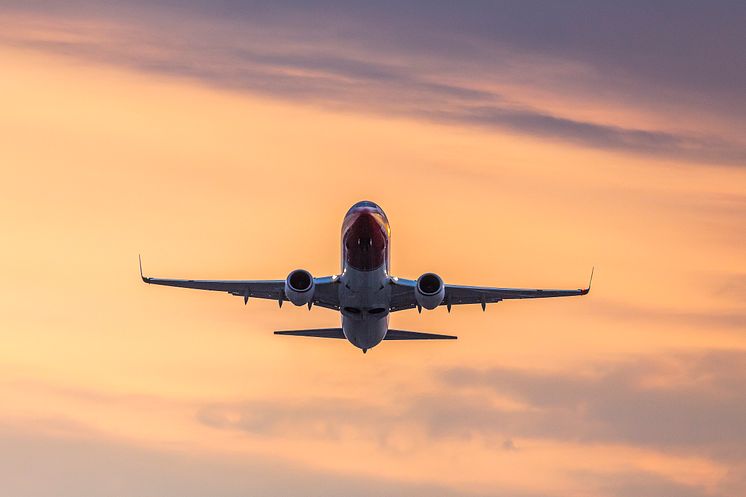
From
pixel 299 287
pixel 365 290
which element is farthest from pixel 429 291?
pixel 299 287

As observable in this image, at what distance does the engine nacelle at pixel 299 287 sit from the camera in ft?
333

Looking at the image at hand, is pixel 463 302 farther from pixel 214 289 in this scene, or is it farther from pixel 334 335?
pixel 214 289

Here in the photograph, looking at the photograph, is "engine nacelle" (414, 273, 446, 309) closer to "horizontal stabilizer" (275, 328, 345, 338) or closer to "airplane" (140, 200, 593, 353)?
"airplane" (140, 200, 593, 353)

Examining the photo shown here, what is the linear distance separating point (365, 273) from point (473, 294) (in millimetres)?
12370

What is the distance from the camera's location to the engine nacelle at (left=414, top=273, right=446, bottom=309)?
338 feet

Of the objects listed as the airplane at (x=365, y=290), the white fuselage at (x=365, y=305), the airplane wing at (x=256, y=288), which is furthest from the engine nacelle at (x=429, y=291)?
the airplane wing at (x=256, y=288)

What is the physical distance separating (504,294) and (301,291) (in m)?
16.1

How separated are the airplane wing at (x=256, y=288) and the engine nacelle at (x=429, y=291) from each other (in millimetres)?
5434

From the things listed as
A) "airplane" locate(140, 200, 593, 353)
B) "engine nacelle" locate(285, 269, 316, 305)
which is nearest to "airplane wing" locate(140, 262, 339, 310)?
"airplane" locate(140, 200, 593, 353)

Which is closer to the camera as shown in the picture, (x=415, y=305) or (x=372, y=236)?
(x=372, y=236)

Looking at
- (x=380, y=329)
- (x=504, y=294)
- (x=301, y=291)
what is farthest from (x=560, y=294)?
(x=301, y=291)

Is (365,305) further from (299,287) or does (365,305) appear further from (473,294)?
(473,294)

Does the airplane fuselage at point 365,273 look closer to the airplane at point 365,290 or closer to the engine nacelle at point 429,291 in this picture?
the airplane at point 365,290

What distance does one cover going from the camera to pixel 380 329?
108500 mm
